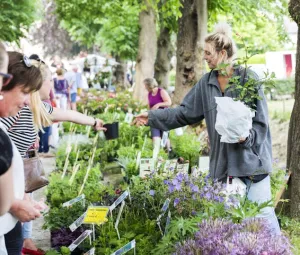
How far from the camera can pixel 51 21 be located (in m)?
47.8

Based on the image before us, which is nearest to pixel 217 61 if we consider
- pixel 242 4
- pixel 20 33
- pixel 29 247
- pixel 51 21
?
pixel 29 247

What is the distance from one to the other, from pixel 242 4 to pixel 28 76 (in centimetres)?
1233

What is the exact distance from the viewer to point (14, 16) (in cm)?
1931

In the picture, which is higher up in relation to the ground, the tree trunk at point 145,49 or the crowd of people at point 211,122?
the tree trunk at point 145,49

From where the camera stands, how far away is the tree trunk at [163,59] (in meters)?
21.3

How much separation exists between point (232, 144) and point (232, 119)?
0.39m

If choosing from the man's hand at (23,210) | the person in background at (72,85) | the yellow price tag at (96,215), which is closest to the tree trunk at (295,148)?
the yellow price tag at (96,215)

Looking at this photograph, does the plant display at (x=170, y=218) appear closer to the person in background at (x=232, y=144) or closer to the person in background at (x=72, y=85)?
the person in background at (x=232, y=144)

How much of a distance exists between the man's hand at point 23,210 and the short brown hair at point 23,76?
1.94ft

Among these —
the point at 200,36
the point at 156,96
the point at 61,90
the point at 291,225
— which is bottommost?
the point at 291,225

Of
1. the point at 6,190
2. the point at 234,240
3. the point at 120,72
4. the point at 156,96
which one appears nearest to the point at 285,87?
the point at 120,72

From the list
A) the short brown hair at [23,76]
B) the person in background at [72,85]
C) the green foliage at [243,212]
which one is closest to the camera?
the short brown hair at [23,76]

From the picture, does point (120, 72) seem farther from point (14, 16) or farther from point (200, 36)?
point (200, 36)

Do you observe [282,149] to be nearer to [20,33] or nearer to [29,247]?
A: [20,33]
